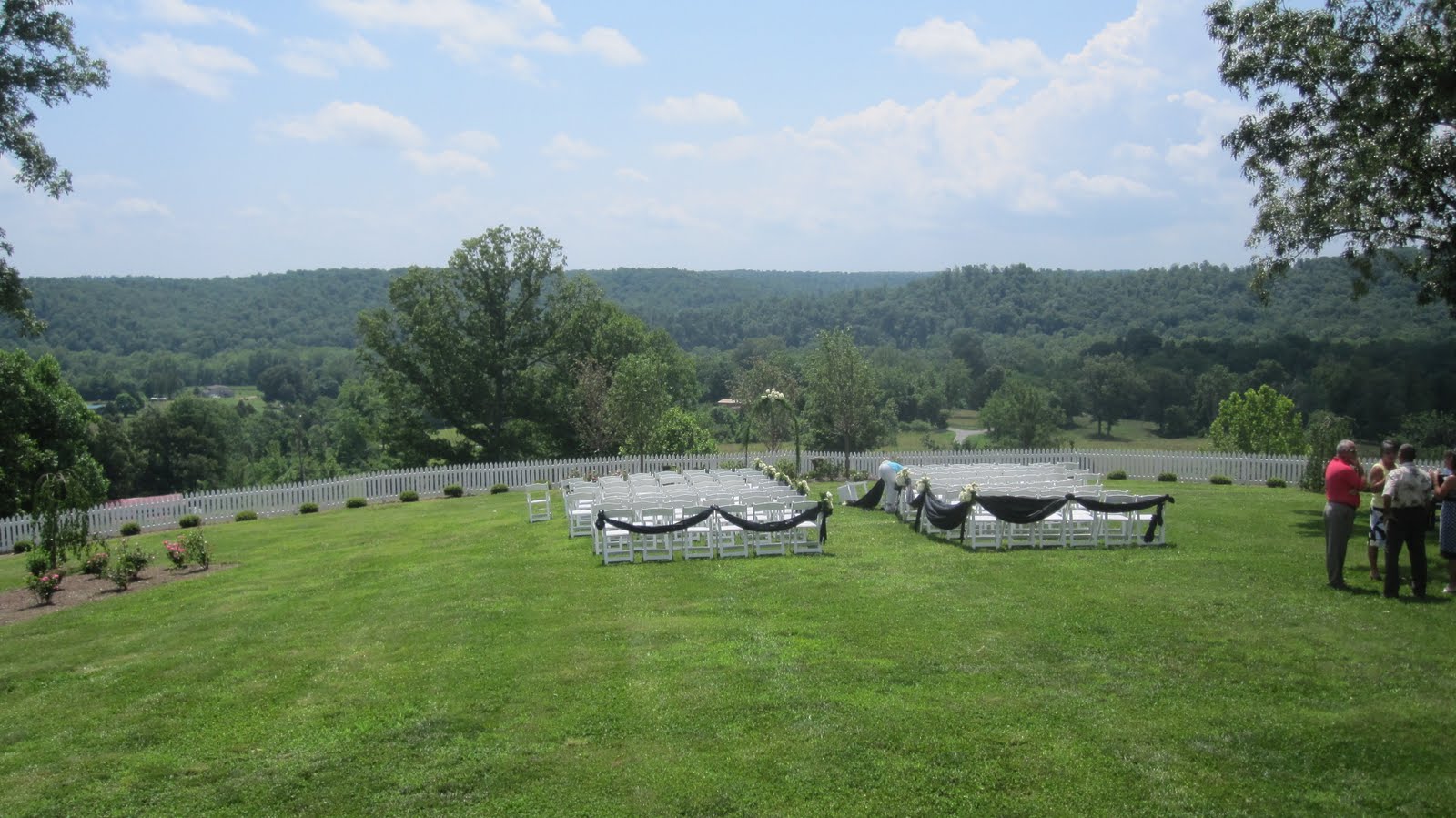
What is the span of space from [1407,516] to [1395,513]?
0.35 feet

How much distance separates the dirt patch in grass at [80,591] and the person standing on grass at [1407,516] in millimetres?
16477

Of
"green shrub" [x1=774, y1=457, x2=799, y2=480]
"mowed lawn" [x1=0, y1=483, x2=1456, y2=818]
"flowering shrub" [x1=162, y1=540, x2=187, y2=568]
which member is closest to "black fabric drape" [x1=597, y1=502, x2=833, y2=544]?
"mowed lawn" [x1=0, y1=483, x2=1456, y2=818]

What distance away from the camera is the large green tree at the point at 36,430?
28.0 m

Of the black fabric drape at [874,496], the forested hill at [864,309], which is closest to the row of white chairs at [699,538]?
the black fabric drape at [874,496]

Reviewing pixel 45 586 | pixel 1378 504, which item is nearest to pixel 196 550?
pixel 45 586

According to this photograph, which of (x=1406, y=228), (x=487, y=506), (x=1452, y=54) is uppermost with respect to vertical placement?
(x=1452, y=54)

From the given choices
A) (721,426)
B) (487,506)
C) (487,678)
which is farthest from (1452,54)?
(721,426)

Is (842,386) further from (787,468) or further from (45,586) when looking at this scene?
(45,586)

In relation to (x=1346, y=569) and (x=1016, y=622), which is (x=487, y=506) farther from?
(x=1346, y=569)

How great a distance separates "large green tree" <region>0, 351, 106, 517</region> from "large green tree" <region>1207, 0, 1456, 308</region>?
30.6 meters

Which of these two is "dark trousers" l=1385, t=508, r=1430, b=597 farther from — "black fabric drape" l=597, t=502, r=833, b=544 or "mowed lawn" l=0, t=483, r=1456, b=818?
"black fabric drape" l=597, t=502, r=833, b=544

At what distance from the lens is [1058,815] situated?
5734mm

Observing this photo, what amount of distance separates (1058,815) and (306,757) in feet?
17.4

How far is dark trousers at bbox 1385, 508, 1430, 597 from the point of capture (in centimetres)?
1009
